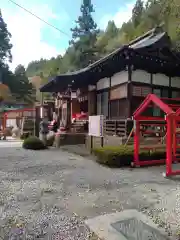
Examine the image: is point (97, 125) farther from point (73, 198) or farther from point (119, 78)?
point (73, 198)

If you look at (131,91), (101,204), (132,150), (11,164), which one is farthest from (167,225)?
(131,91)

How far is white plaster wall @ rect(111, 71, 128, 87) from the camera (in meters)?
11.1

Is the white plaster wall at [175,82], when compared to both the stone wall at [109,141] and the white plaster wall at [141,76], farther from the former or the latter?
the stone wall at [109,141]

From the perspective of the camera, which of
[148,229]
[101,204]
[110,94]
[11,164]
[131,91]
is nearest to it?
[148,229]

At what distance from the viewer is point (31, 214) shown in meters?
3.55

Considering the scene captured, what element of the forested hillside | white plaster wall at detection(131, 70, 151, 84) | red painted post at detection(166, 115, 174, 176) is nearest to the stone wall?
white plaster wall at detection(131, 70, 151, 84)

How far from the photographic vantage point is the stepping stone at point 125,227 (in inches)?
116

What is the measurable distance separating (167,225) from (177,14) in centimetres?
891

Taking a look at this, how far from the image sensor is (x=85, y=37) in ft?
143

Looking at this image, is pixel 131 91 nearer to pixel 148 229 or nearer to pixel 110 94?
pixel 110 94

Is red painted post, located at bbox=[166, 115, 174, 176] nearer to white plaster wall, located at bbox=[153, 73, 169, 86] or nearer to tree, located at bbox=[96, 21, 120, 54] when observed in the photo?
white plaster wall, located at bbox=[153, 73, 169, 86]

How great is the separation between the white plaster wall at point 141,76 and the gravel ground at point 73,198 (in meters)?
5.34

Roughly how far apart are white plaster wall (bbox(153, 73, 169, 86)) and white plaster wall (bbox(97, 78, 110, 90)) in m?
2.41

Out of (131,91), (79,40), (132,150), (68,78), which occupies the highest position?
(79,40)
